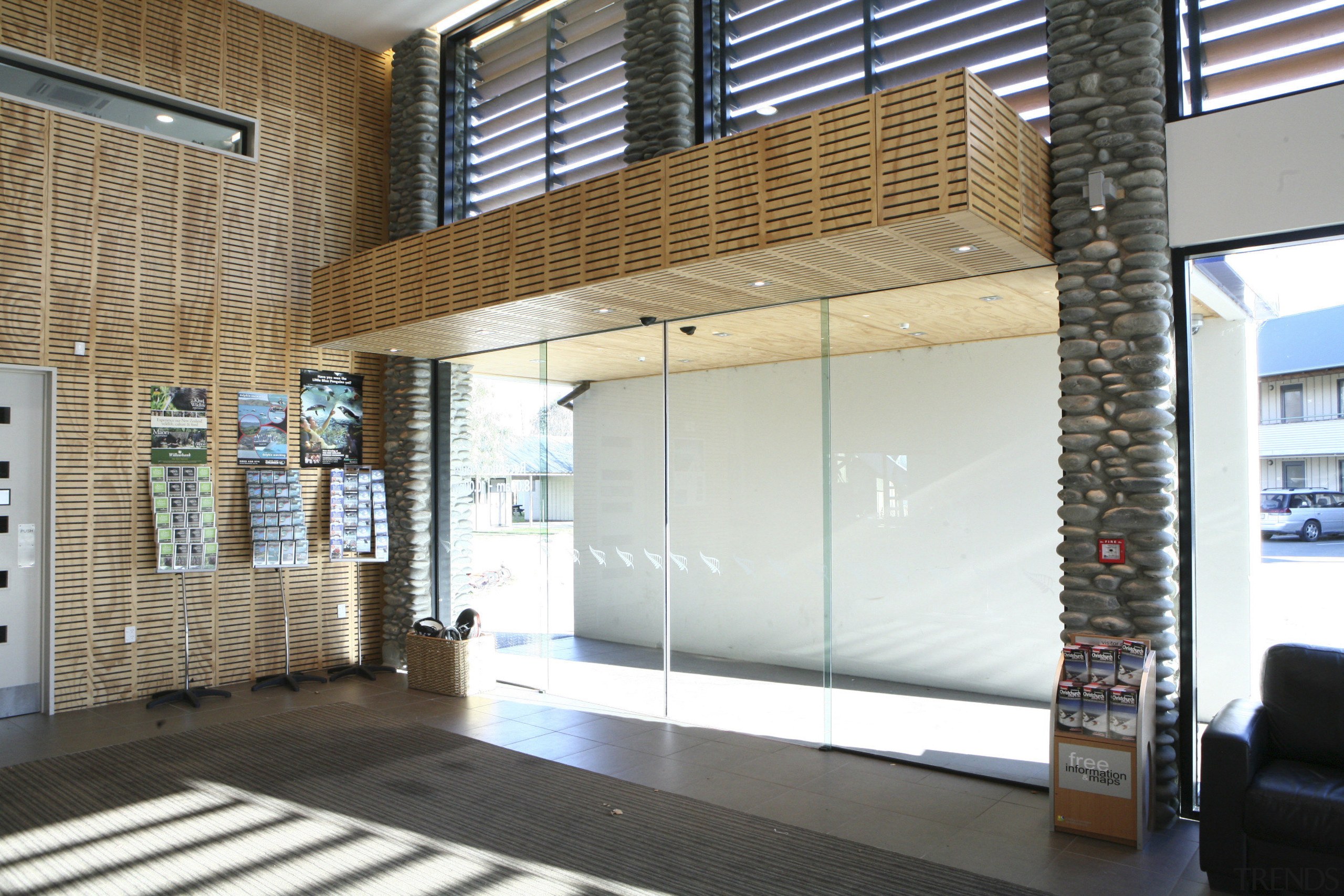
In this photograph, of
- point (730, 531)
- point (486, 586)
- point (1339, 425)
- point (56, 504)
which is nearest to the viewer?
point (1339, 425)

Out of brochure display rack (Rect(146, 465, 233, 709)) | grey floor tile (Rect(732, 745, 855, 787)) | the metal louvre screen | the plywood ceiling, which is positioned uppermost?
the metal louvre screen

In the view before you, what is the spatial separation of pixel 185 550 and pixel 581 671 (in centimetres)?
330

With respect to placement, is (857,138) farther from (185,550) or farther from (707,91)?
(185,550)

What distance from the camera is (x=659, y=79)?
6492 mm

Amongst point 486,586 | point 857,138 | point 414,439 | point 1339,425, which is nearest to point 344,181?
point 414,439

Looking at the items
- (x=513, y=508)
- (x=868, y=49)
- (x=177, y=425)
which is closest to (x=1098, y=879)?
(x=868, y=49)

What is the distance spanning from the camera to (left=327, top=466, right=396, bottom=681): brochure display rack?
806 centimetres

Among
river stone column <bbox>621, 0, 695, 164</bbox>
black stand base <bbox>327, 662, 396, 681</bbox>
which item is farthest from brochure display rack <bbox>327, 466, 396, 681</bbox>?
river stone column <bbox>621, 0, 695, 164</bbox>

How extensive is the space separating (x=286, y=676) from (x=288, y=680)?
5.8 inches

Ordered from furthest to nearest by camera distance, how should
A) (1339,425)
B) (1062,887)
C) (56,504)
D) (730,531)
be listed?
(56,504), (730,531), (1339,425), (1062,887)

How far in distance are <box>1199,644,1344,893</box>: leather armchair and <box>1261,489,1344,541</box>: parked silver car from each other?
24.2 inches

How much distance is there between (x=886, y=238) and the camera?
4.52 metres

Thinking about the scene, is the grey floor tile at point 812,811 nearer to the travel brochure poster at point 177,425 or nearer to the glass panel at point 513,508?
the glass panel at point 513,508

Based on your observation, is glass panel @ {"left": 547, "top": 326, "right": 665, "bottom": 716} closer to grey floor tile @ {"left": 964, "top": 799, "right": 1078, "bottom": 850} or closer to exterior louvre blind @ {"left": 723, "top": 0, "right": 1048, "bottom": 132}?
exterior louvre blind @ {"left": 723, "top": 0, "right": 1048, "bottom": 132}
